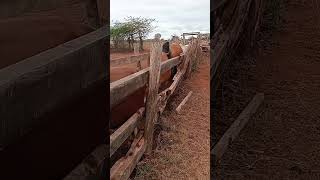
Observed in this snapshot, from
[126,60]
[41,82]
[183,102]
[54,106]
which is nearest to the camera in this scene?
[41,82]

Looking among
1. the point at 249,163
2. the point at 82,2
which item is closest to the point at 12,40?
the point at 82,2

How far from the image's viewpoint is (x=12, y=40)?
1.30 meters

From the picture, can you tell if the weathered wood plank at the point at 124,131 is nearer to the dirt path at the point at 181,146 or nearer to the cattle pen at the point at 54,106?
the dirt path at the point at 181,146

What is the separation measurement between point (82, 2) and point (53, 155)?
2.31ft

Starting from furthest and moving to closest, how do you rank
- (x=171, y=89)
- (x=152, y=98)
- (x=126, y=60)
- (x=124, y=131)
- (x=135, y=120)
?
1. (x=171, y=89)
2. (x=126, y=60)
3. (x=152, y=98)
4. (x=135, y=120)
5. (x=124, y=131)

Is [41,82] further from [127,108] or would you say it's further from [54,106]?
[127,108]

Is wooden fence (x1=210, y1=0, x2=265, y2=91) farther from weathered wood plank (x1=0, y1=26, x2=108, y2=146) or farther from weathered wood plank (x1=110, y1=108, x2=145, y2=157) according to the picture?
weathered wood plank (x1=0, y1=26, x2=108, y2=146)

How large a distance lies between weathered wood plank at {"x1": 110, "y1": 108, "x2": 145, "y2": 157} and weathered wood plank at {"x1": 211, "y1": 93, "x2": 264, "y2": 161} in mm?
738

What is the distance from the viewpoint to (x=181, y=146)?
461cm

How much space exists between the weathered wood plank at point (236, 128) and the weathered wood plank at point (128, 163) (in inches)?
27.3

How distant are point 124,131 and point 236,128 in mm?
1131

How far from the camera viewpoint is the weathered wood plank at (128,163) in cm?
306

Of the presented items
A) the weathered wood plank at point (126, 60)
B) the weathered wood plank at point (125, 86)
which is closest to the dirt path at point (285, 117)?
the weathered wood plank at point (125, 86)

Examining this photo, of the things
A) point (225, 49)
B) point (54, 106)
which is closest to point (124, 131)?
point (225, 49)
